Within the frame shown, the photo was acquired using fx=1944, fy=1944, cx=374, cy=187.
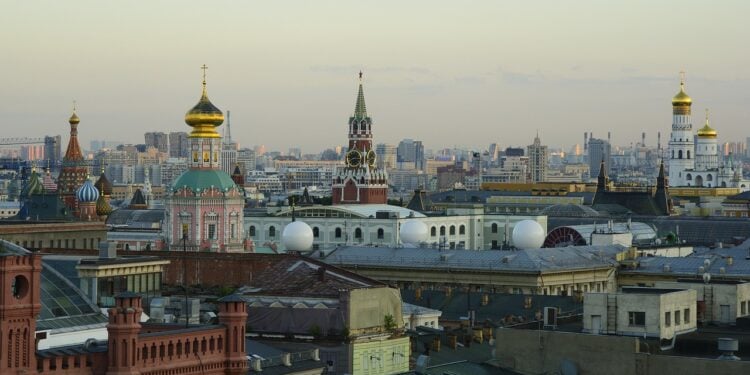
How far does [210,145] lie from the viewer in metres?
110

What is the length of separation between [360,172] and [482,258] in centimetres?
5650

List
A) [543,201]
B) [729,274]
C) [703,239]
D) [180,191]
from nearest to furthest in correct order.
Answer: [729,274]
[180,191]
[703,239]
[543,201]

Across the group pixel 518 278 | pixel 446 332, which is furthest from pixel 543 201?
pixel 446 332

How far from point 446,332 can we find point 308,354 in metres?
11.0

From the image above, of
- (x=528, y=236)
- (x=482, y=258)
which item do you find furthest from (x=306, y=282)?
(x=528, y=236)

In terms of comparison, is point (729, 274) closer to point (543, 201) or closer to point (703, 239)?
point (703, 239)

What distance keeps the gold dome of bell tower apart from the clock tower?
33814mm

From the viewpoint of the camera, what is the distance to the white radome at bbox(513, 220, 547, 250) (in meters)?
95.4

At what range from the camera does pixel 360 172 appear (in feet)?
479

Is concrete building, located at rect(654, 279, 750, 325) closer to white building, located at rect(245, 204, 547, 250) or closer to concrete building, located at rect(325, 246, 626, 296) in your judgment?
concrete building, located at rect(325, 246, 626, 296)

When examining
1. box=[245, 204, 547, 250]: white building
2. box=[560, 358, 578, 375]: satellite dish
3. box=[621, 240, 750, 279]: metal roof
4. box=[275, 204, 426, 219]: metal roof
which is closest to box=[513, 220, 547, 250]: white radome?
box=[621, 240, 750, 279]: metal roof

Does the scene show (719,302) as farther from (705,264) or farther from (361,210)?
(361,210)

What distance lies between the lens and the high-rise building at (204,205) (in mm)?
106500

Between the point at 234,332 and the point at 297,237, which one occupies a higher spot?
the point at 297,237
